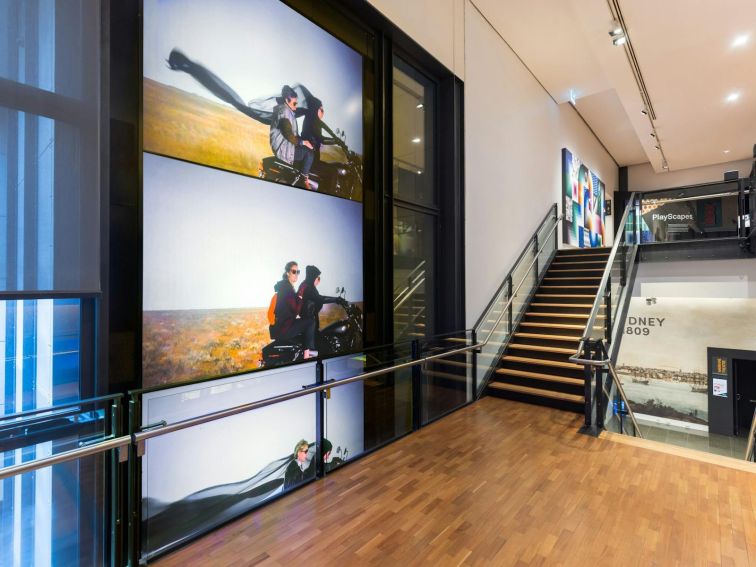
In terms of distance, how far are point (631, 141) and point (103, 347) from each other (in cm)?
1515

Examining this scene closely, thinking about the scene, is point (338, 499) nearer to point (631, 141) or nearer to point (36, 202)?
point (36, 202)

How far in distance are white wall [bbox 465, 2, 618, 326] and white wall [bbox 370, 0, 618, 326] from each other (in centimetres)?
2

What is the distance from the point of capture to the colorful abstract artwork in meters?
10.0

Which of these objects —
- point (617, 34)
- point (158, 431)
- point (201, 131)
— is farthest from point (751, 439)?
point (201, 131)

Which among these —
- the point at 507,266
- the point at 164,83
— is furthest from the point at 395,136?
the point at 507,266

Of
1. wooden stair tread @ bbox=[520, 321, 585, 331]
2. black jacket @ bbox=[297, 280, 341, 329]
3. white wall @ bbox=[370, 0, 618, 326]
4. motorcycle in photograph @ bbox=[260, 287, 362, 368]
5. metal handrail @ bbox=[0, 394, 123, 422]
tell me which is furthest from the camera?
wooden stair tread @ bbox=[520, 321, 585, 331]

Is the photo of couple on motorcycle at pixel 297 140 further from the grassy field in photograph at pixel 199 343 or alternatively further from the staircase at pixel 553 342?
the staircase at pixel 553 342

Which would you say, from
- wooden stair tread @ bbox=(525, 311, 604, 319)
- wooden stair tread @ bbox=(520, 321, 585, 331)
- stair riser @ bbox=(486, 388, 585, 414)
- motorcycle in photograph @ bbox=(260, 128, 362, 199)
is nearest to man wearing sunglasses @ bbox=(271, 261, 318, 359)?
motorcycle in photograph @ bbox=(260, 128, 362, 199)

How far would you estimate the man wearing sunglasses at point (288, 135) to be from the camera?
3.56 metres

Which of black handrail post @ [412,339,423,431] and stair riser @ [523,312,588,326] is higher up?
stair riser @ [523,312,588,326]

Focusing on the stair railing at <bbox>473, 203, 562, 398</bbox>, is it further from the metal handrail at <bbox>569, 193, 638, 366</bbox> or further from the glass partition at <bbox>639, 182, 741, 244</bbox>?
the glass partition at <bbox>639, 182, 741, 244</bbox>

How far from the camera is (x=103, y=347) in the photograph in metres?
2.44

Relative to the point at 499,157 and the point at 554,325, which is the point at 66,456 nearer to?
the point at 554,325

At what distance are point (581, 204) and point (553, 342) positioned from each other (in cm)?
641
